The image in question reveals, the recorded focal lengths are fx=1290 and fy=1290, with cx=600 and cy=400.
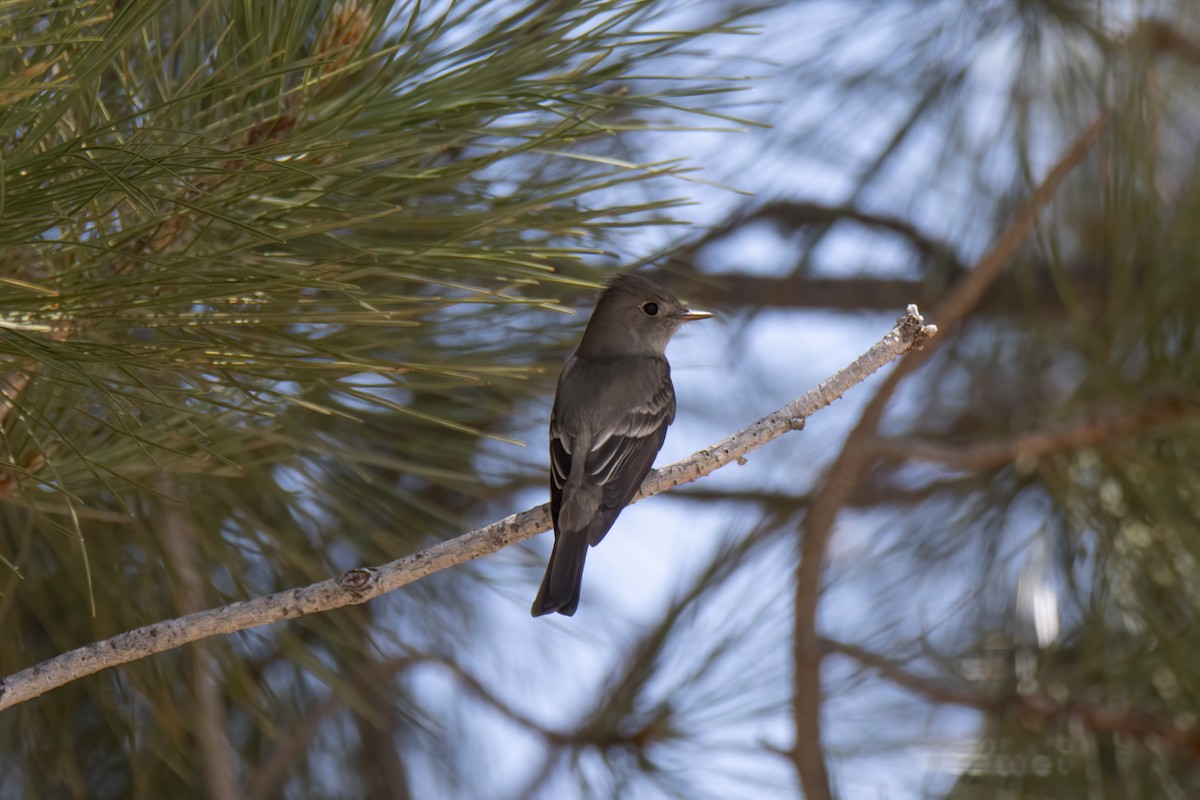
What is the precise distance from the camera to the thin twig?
264 cm

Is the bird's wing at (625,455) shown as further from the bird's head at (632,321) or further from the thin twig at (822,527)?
the thin twig at (822,527)

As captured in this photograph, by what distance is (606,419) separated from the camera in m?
2.77

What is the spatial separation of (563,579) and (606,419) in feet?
1.47

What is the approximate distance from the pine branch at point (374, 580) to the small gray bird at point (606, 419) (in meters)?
0.32

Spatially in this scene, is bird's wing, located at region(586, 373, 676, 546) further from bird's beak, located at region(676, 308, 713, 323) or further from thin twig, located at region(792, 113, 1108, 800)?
thin twig, located at region(792, 113, 1108, 800)

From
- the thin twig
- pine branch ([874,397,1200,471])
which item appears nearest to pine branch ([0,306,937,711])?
the thin twig

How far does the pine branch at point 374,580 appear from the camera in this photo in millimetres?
1482

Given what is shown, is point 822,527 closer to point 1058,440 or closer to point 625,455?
point 625,455

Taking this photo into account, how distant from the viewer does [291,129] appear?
1.84 m

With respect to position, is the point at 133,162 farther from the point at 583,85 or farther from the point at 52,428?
the point at 583,85

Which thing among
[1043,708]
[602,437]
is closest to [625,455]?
[602,437]

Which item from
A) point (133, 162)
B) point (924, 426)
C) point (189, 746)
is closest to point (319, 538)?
point (189, 746)

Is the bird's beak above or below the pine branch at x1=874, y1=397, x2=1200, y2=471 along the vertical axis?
above

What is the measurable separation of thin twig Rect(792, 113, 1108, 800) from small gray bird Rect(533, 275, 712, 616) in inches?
15.1
